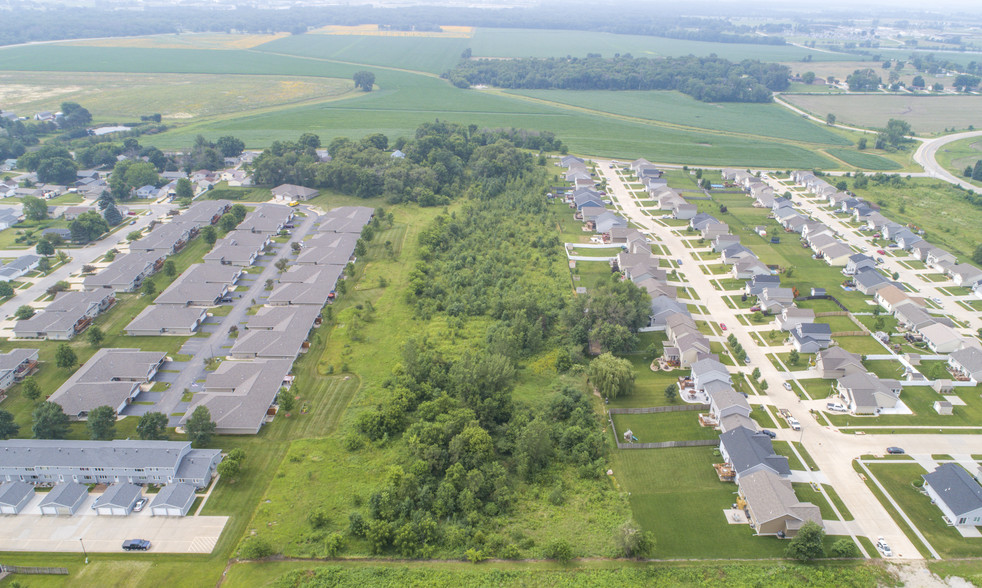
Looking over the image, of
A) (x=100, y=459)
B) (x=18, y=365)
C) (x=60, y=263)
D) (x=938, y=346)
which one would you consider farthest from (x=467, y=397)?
(x=60, y=263)

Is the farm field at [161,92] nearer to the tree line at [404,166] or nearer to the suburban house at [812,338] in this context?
the tree line at [404,166]

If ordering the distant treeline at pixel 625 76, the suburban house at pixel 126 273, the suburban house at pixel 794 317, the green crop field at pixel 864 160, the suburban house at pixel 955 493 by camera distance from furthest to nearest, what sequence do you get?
the distant treeline at pixel 625 76, the green crop field at pixel 864 160, the suburban house at pixel 126 273, the suburban house at pixel 794 317, the suburban house at pixel 955 493

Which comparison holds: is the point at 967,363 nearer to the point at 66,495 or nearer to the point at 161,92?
the point at 66,495

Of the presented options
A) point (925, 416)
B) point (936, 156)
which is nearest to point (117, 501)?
point (925, 416)

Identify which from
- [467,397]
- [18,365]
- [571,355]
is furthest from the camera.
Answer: [571,355]

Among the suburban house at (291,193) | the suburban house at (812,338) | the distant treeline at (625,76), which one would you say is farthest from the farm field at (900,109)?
the suburban house at (291,193)

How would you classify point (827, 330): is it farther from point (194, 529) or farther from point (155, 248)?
point (155, 248)
